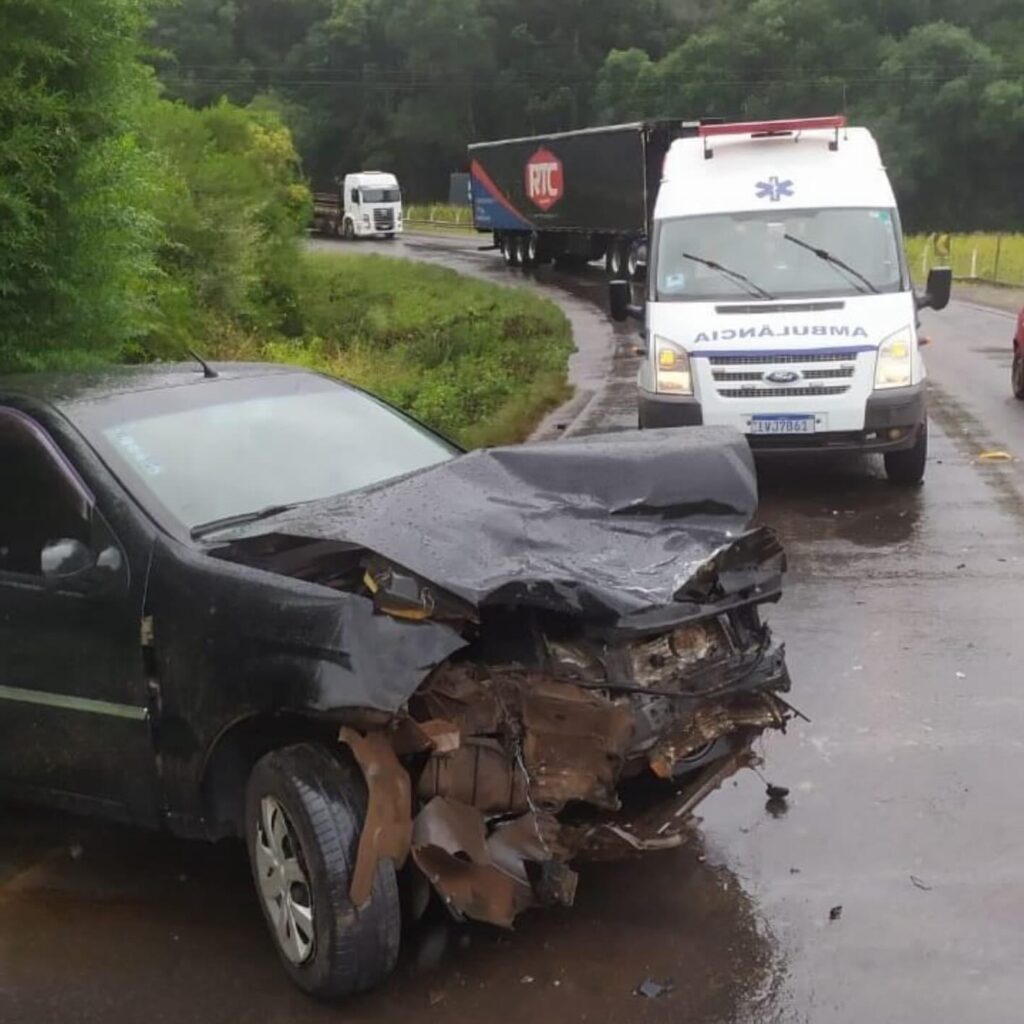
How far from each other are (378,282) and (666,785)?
109ft

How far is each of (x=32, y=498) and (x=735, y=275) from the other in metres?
7.17

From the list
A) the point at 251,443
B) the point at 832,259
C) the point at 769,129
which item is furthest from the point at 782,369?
the point at 251,443

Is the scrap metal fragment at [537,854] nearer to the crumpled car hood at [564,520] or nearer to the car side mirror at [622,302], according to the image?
the crumpled car hood at [564,520]

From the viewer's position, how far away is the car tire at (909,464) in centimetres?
1062

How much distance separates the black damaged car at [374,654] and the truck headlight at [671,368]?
5.23 meters

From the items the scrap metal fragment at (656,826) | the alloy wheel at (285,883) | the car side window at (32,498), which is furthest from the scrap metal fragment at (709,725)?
the car side window at (32,498)

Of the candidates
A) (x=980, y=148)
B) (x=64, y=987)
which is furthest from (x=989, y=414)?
(x=980, y=148)

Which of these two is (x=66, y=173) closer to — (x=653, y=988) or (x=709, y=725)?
(x=709, y=725)

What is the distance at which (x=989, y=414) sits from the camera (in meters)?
14.5

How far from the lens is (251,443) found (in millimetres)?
5094

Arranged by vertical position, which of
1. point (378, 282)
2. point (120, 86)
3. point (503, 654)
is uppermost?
point (120, 86)

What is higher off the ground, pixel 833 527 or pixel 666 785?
pixel 666 785

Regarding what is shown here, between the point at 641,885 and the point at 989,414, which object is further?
the point at 989,414

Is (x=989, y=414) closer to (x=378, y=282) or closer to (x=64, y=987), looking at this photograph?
(x=64, y=987)
